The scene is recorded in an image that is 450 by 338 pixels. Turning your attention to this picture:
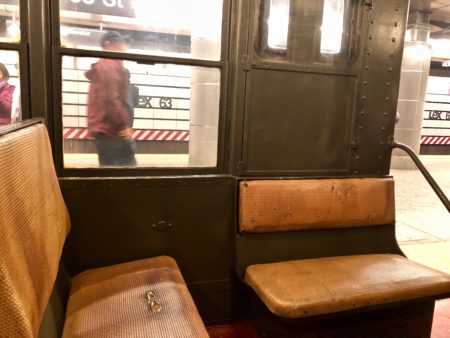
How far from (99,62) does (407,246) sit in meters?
3.50

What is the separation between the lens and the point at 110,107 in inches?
82.0

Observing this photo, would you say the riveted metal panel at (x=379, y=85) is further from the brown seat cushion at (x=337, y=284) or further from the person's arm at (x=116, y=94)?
the person's arm at (x=116, y=94)

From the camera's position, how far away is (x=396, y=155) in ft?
29.3

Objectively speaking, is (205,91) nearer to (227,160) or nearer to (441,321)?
(227,160)

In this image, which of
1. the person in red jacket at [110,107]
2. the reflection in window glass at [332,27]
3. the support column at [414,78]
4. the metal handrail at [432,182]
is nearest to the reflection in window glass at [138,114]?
the person in red jacket at [110,107]

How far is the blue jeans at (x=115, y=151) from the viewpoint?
2.10 metres

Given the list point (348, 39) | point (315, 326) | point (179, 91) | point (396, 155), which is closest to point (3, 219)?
point (179, 91)

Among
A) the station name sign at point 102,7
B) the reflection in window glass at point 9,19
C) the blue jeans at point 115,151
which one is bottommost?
the blue jeans at point 115,151

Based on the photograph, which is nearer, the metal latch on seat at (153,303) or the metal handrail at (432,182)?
the metal latch on seat at (153,303)

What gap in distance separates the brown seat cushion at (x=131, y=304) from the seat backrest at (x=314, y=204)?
0.56 metres

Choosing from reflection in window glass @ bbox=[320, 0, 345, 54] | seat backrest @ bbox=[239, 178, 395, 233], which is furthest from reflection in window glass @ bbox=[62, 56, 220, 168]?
reflection in window glass @ bbox=[320, 0, 345, 54]

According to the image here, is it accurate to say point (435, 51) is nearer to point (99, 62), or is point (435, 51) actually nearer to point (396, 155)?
point (396, 155)

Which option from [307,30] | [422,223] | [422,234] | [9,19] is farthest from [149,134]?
[422,223]

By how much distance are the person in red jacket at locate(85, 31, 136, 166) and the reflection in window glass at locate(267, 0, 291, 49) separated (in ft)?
2.70
